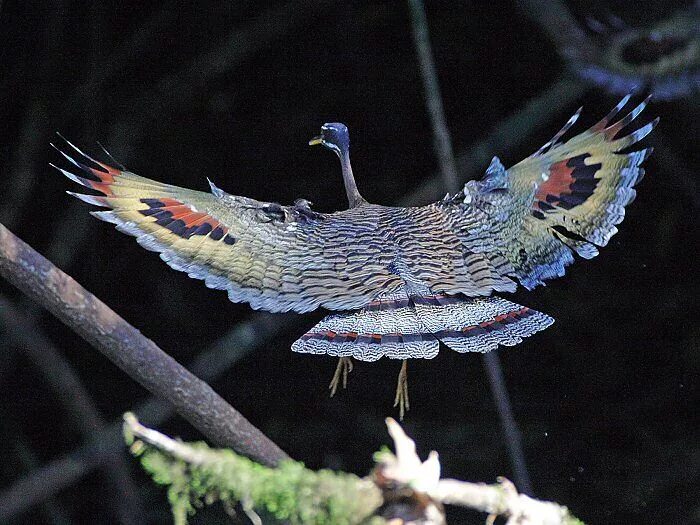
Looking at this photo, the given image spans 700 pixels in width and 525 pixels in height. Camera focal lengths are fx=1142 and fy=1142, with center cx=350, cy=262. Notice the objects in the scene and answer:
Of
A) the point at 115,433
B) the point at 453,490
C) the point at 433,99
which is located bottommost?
the point at 453,490

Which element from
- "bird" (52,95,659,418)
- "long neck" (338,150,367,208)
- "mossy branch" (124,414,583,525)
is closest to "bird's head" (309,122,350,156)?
"long neck" (338,150,367,208)

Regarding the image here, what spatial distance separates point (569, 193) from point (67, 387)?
70.9 inches

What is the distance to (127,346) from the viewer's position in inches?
79.0

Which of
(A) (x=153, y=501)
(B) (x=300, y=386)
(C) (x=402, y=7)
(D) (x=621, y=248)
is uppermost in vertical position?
(C) (x=402, y=7)

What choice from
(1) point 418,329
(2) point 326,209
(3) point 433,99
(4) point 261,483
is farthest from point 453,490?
(2) point 326,209

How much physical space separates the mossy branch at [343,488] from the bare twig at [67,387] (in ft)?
6.32

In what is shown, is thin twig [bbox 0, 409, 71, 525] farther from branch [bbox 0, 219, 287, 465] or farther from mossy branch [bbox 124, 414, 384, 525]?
mossy branch [bbox 124, 414, 384, 525]

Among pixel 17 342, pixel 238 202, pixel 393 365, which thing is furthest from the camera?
pixel 393 365

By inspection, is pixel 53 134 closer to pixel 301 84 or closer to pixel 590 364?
pixel 301 84

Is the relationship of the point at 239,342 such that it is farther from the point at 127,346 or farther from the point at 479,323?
the point at 127,346

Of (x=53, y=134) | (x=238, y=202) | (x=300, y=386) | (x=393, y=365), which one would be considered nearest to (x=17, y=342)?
(x=53, y=134)

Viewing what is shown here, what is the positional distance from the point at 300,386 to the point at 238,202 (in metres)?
1.56

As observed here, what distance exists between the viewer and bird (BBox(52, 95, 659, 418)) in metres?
2.24

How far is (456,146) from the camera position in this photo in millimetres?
3850
